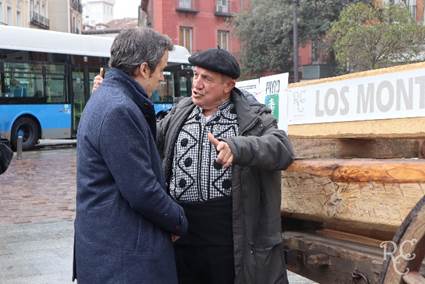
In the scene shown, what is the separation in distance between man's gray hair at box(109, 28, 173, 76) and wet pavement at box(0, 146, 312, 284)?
9.36 feet

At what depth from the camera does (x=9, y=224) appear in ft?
23.6

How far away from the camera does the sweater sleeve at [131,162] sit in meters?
2.13

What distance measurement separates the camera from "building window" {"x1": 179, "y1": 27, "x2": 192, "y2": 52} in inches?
1682

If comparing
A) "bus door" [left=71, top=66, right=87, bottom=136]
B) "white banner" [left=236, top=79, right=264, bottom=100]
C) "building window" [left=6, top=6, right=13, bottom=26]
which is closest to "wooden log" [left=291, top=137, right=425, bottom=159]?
"white banner" [left=236, top=79, right=264, bottom=100]

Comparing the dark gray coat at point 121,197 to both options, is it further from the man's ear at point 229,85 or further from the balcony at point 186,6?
the balcony at point 186,6

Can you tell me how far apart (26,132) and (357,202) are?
53.6 feet

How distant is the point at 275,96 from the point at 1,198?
665cm

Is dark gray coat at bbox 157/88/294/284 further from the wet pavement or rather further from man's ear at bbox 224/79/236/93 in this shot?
the wet pavement

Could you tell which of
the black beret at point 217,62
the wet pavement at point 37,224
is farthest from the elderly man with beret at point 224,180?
the wet pavement at point 37,224

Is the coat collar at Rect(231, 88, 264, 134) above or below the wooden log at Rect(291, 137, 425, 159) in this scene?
above

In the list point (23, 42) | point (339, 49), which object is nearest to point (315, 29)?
point (339, 49)

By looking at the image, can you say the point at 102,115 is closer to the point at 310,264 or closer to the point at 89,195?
the point at 89,195

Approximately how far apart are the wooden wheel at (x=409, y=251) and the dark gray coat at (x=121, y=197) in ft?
2.70

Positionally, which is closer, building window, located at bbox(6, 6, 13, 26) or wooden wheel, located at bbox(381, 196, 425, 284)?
wooden wheel, located at bbox(381, 196, 425, 284)
